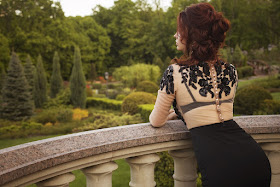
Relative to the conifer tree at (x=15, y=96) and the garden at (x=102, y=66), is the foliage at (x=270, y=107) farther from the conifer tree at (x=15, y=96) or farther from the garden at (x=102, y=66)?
the conifer tree at (x=15, y=96)

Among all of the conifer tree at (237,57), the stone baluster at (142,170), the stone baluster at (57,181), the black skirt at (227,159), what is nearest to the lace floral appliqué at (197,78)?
the black skirt at (227,159)

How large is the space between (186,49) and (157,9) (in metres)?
41.7

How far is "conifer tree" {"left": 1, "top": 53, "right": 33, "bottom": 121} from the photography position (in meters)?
15.2

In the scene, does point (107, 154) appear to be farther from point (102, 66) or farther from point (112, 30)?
point (112, 30)

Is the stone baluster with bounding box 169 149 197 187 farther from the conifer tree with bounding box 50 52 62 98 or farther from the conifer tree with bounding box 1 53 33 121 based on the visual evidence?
the conifer tree with bounding box 50 52 62 98

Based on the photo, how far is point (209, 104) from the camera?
5.29 ft

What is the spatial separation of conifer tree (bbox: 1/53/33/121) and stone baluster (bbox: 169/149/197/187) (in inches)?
586

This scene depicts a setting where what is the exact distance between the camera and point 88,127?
12.3m

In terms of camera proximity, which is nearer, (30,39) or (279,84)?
(279,84)

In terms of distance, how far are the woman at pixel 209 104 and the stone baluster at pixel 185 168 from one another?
19cm

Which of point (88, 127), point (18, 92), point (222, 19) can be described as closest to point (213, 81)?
point (222, 19)

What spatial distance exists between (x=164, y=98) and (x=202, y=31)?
1.47 feet

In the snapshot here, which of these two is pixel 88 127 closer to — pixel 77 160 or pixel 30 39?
pixel 77 160

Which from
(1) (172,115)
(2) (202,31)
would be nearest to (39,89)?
(1) (172,115)
